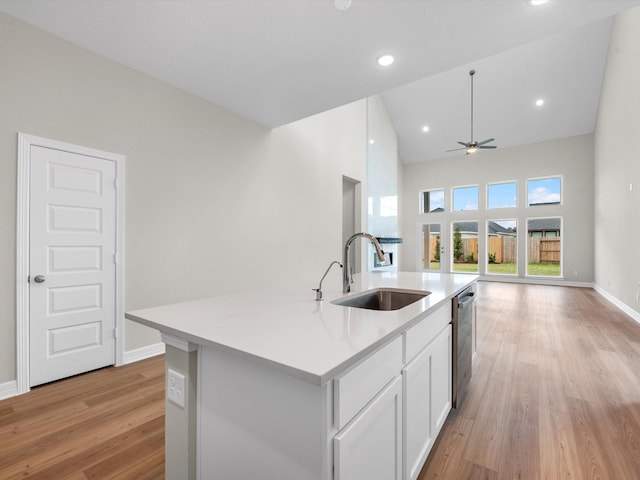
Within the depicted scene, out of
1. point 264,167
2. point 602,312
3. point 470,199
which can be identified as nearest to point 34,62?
point 264,167

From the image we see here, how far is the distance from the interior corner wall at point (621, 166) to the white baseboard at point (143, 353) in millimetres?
6112

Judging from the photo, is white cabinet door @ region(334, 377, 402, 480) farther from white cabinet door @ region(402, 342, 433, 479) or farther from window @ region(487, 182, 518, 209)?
window @ region(487, 182, 518, 209)

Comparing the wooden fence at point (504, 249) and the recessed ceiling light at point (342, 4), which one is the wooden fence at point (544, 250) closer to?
the wooden fence at point (504, 249)

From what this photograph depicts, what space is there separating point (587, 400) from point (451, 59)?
9.57 ft

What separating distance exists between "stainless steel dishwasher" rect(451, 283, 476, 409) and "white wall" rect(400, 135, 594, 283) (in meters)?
7.84

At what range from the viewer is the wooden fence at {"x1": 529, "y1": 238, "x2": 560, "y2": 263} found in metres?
8.34

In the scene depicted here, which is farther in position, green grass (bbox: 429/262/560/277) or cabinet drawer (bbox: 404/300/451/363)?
green grass (bbox: 429/262/560/277)

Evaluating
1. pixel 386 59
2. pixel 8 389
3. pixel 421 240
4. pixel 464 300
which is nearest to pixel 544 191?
pixel 421 240

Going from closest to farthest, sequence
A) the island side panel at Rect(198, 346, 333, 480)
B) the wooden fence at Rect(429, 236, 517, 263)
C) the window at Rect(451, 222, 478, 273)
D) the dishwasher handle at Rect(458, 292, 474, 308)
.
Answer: the island side panel at Rect(198, 346, 333, 480), the dishwasher handle at Rect(458, 292, 474, 308), the wooden fence at Rect(429, 236, 517, 263), the window at Rect(451, 222, 478, 273)

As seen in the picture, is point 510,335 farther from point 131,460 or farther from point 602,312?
point 131,460

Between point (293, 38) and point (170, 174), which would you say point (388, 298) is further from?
point (170, 174)

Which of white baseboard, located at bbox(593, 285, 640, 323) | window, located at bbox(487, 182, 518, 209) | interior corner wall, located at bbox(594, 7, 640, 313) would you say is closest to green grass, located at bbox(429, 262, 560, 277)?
white baseboard, located at bbox(593, 285, 640, 323)

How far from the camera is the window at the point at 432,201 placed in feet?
33.0

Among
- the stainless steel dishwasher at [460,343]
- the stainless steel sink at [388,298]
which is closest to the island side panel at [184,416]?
the stainless steel sink at [388,298]
